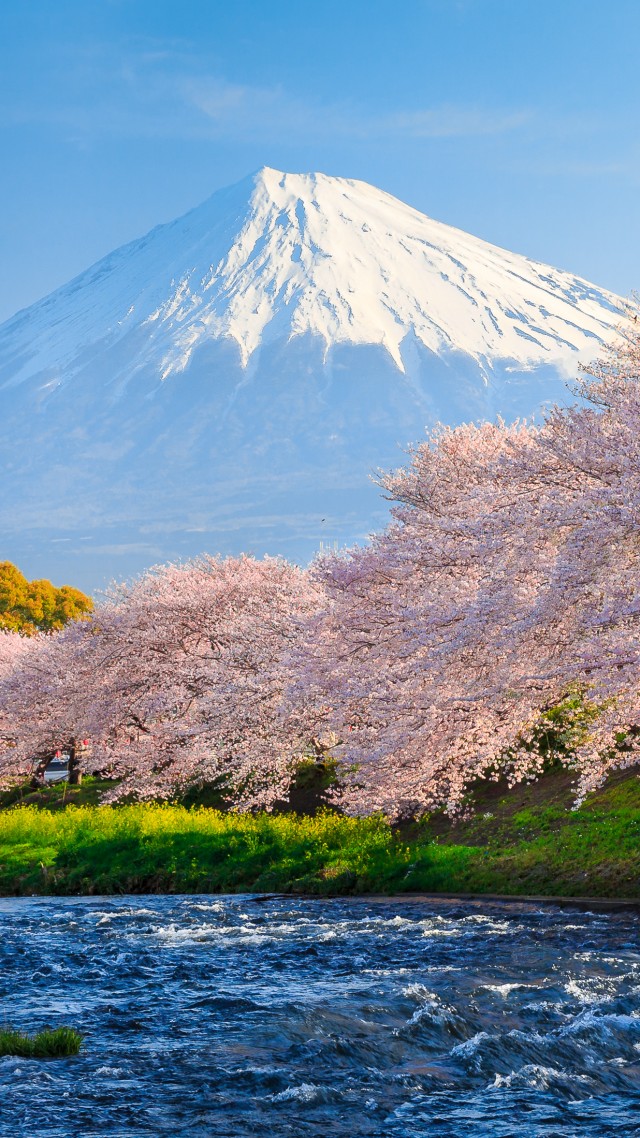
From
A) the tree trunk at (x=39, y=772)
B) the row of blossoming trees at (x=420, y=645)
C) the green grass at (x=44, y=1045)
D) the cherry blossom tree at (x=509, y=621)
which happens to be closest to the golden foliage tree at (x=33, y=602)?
the tree trunk at (x=39, y=772)

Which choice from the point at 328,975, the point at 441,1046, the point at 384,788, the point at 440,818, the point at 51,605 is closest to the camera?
the point at 441,1046

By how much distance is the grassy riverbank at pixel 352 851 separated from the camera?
67.1 ft

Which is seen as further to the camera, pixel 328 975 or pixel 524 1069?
pixel 328 975

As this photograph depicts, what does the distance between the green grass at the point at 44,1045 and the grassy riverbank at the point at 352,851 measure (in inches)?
410

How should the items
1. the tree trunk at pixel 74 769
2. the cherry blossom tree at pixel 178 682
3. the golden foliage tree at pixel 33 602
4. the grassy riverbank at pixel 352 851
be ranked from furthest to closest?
1. the golden foliage tree at pixel 33 602
2. the tree trunk at pixel 74 769
3. the cherry blossom tree at pixel 178 682
4. the grassy riverbank at pixel 352 851

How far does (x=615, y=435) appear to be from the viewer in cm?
1767

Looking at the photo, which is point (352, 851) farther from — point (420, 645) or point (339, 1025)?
point (339, 1025)

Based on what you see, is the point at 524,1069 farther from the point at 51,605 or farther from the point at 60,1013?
the point at 51,605

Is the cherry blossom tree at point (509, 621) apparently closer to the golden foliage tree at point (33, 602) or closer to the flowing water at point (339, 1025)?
the flowing water at point (339, 1025)


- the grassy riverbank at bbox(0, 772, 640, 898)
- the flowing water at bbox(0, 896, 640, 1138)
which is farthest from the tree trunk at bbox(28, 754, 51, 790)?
the flowing water at bbox(0, 896, 640, 1138)

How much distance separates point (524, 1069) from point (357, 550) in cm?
1806

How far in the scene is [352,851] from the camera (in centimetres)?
2445

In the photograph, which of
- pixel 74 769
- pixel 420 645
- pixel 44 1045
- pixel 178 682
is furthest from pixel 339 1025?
pixel 74 769

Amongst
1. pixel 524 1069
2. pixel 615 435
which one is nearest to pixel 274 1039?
pixel 524 1069
